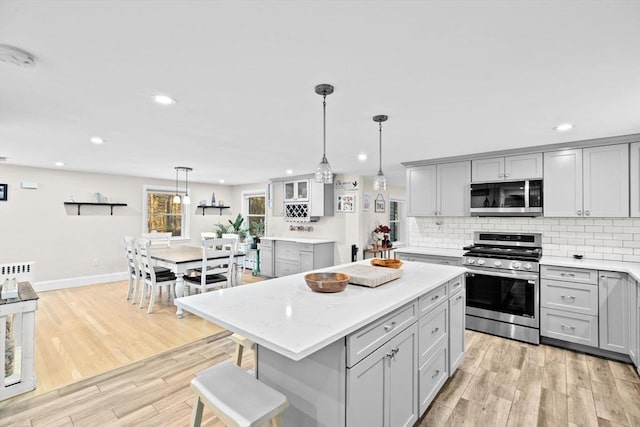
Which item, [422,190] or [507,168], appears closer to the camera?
[507,168]

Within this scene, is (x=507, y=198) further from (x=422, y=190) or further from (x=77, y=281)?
(x=77, y=281)

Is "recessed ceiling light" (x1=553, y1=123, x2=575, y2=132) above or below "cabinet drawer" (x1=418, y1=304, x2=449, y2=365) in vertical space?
above

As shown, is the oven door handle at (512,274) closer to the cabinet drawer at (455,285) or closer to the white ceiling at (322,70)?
the cabinet drawer at (455,285)

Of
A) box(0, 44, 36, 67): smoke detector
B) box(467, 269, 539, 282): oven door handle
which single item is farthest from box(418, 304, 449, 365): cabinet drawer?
box(0, 44, 36, 67): smoke detector

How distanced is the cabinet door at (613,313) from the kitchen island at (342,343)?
1974 mm

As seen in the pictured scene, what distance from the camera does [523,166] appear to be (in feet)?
11.7

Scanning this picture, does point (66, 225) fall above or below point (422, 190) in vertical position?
below

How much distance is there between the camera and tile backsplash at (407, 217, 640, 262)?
10.7 feet

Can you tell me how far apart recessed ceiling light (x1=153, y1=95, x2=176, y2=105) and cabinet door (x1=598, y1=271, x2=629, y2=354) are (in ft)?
13.5

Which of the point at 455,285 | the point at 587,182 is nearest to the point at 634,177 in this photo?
the point at 587,182

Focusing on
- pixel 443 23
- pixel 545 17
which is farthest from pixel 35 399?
pixel 545 17

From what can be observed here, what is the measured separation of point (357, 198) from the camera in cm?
562

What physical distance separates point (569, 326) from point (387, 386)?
8.70ft

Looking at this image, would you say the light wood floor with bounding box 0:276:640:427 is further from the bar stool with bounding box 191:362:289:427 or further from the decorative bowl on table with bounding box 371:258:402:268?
the decorative bowl on table with bounding box 371:258:402:268
